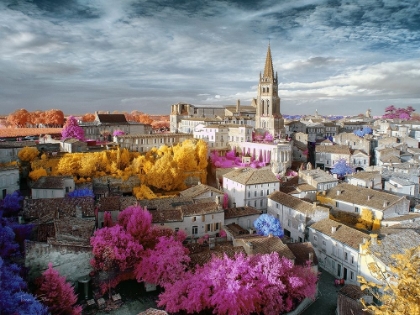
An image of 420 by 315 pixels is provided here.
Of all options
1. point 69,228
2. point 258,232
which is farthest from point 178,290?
point 258,232

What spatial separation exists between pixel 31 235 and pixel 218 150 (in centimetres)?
4434

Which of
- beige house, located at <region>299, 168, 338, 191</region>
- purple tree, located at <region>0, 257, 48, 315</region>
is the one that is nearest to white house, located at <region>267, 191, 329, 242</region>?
beige house, located at <region>299, 168, 338, 191</region>

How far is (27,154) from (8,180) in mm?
8374

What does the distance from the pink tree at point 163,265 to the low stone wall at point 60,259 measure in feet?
13.6

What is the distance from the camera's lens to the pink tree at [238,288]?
2342 centimetres

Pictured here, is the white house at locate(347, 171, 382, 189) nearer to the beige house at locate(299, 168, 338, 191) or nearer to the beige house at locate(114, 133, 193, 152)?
the beige house at locate(299, 168, 338, 191)

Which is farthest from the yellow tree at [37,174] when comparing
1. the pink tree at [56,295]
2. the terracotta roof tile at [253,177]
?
the pink tree at [56,295]

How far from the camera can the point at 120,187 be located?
49656mm

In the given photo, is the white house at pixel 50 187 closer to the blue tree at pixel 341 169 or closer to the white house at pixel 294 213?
the white house at pixel 294 213

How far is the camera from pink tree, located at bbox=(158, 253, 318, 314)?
23.4 metres

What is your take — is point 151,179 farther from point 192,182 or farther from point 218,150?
point 218,150

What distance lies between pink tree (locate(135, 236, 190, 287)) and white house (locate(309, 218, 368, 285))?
49.7ft

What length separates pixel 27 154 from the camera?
48.7 m

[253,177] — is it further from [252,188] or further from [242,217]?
[242,217]
